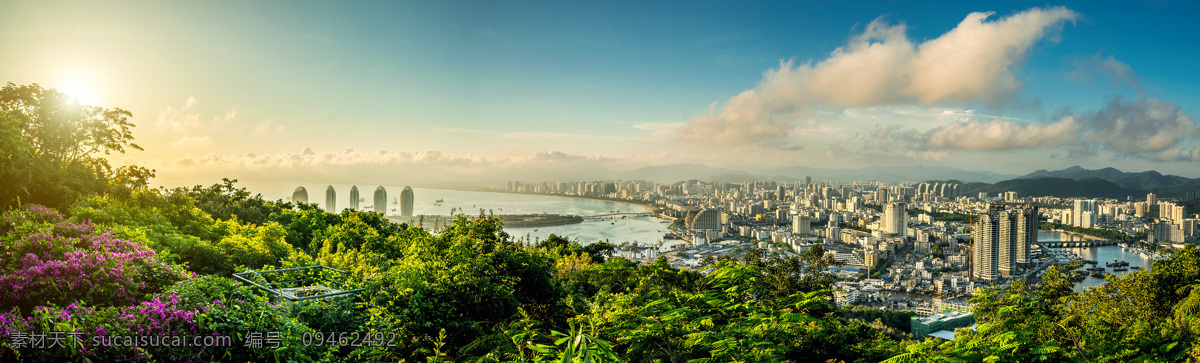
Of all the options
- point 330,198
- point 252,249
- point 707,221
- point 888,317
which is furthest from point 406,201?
point 252,249

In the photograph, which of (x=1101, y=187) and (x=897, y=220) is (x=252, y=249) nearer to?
(x=897, y=220)

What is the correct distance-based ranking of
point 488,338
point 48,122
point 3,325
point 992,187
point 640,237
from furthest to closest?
point 992,187 → point 640,237 → point 48,122 → point 488,338 → point 3,325

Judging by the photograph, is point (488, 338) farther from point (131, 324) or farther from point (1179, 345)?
point (1179, 345)

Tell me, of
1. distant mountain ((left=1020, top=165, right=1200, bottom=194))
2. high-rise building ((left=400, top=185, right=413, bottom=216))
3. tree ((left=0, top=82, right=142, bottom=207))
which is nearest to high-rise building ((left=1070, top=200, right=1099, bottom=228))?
distant mountain ((left=1020, top=165, right=1200, bottom=194))

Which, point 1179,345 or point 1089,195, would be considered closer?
point 1179,345

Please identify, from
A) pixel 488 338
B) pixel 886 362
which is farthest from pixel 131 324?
pixel 886 362
